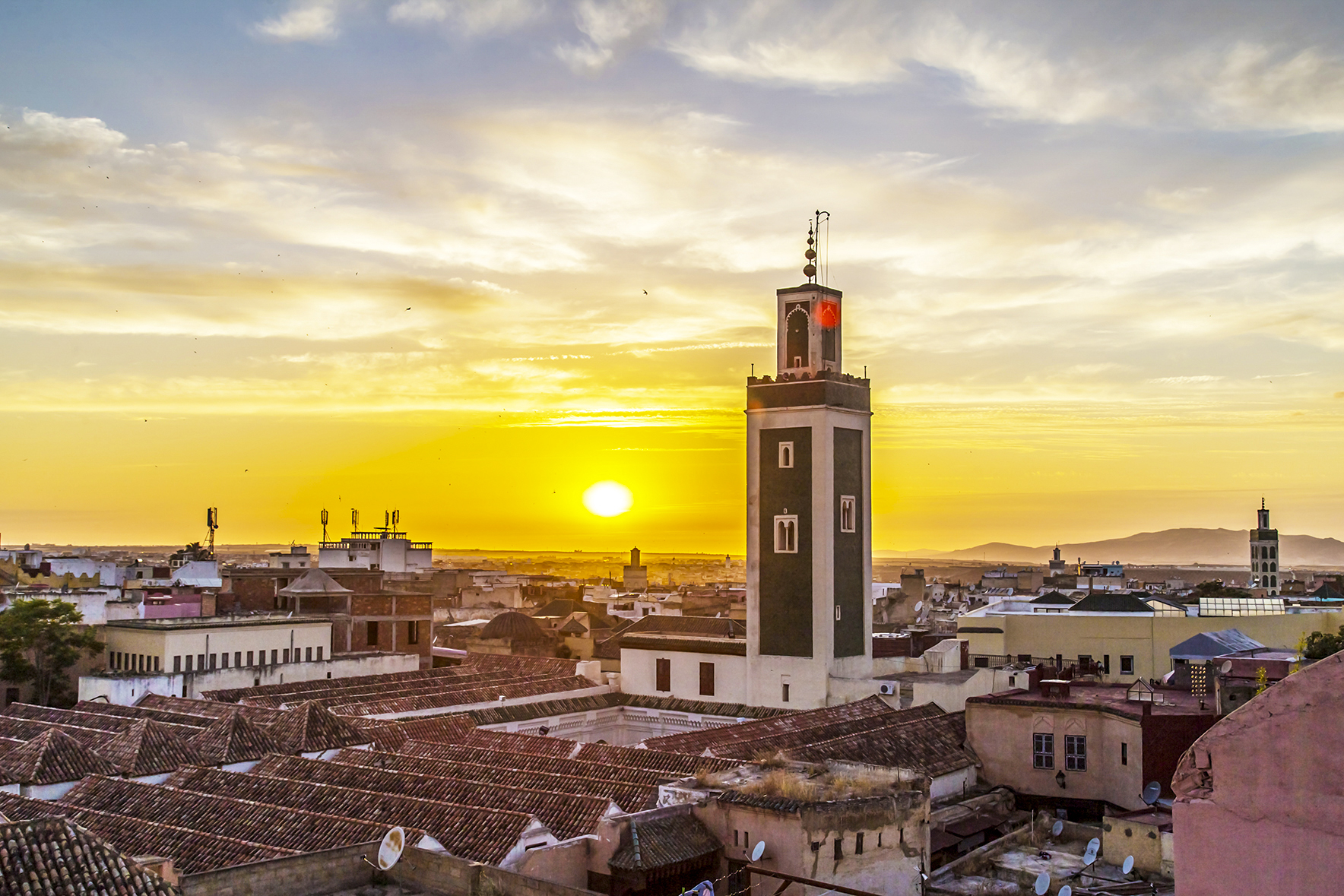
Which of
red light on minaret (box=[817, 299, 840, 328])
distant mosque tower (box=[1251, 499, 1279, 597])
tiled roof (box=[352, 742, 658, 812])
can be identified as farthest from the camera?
distant mosque tower (box=[1251, 499, 1279, 597])

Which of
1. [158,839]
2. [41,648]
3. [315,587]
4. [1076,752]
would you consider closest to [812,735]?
[1076,752]

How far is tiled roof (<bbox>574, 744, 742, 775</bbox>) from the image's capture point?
27.1 meters

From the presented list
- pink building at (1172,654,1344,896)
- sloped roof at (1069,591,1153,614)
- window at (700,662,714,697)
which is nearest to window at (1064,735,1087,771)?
window at (700,662,714,697)

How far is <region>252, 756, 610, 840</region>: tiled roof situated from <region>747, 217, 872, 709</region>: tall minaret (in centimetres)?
1717

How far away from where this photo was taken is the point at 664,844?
2128 centimetres

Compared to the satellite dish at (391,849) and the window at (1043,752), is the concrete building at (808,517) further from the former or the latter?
the satellite dish at (391,849)

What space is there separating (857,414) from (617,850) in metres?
23.8

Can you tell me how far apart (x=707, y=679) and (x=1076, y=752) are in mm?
14164

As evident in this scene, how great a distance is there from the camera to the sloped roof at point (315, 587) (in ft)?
179

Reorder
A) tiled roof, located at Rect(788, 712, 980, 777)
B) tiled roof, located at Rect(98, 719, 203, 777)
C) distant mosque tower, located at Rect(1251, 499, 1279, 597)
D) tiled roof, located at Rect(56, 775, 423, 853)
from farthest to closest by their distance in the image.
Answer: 1. distant mosque tower, located at Rect(1251, 499, 1279, 597)
2. tiled roof, located at Rect(788, 712, 980, 777)
3. tiled roof, located at Rect(98, 719, 203, 777)
4. tiled roof, located at Rect(56, 775, 423, 853)

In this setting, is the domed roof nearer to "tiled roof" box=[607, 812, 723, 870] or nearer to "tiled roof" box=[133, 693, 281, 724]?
"tiled roof" box=[133, 693, 281, 724]

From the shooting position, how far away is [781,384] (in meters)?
41.4

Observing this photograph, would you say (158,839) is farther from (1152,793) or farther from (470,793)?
(1152,793)

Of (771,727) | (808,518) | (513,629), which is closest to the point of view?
(771,727)
